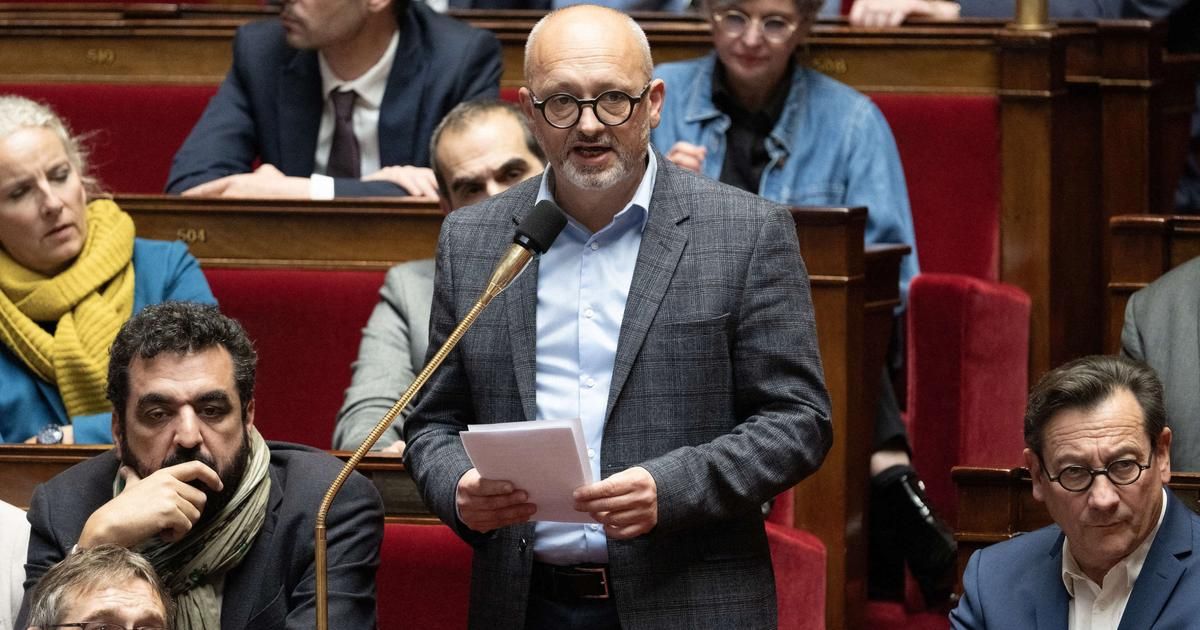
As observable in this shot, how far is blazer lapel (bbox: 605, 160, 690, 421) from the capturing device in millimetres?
1109

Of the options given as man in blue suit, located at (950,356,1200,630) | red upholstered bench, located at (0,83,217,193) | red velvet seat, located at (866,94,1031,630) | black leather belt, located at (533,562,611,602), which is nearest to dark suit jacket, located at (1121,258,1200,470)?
man in blue suit, located at (950,356,1200,630)

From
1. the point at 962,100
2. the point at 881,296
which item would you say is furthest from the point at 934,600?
the point at 962,100

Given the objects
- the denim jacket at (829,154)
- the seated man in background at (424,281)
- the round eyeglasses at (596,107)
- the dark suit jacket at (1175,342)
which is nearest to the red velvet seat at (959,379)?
the denim jacket at (829,154)

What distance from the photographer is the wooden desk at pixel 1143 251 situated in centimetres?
164

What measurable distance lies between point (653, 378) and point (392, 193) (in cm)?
85

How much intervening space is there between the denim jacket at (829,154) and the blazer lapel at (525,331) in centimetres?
78

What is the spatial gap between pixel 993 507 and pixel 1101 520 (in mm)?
178

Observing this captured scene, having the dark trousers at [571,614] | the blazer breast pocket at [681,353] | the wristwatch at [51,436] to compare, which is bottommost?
the dark trousers at [571,614]

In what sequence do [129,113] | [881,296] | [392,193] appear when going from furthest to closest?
[129,113] < [392,193] < [881,296]

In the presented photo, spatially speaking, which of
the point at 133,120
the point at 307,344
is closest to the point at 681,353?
the point at 307,344

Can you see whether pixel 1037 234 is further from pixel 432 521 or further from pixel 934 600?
pixel 432 521

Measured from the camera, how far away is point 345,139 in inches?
79.9

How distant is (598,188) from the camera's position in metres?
1.12

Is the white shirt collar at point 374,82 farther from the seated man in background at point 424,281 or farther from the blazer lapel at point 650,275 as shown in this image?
the blazer lapel at point 650,275
